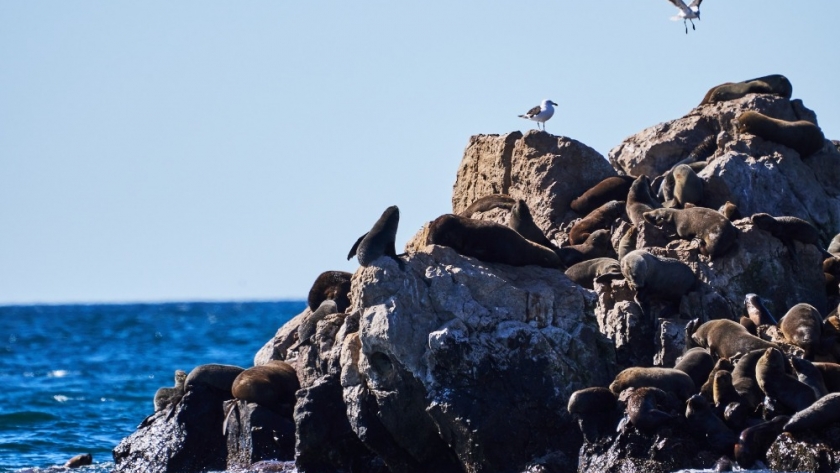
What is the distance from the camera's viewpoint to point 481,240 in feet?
52.9

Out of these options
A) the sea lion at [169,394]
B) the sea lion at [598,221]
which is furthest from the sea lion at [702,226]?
the sea lion at [169,394]

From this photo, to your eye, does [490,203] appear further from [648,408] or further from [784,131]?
[648,408]

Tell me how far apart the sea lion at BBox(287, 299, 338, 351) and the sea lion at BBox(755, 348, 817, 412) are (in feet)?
19.7

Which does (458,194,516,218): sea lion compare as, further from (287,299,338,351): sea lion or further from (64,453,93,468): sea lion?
(64,453,93,468): sea lion

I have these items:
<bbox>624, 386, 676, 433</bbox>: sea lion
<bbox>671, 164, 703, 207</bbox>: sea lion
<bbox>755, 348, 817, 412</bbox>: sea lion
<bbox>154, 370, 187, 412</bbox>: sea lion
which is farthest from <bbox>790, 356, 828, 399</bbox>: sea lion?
<bbox>154, 370, 187, 412</bbox>: sea lion

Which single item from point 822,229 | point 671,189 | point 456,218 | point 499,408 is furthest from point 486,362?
point 822,229

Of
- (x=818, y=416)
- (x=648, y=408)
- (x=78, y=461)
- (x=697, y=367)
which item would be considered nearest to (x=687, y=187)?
(x=697, y=367)

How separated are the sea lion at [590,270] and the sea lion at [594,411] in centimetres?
333

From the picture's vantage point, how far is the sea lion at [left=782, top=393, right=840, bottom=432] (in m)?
12.3

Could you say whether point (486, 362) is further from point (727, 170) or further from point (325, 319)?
point (727, 170)

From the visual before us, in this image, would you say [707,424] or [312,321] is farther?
[312,321]

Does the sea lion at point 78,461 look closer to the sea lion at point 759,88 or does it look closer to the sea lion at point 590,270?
the sea lion at point 590,270

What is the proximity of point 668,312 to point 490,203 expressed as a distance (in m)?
4.56

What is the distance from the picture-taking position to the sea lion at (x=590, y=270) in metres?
16.5
